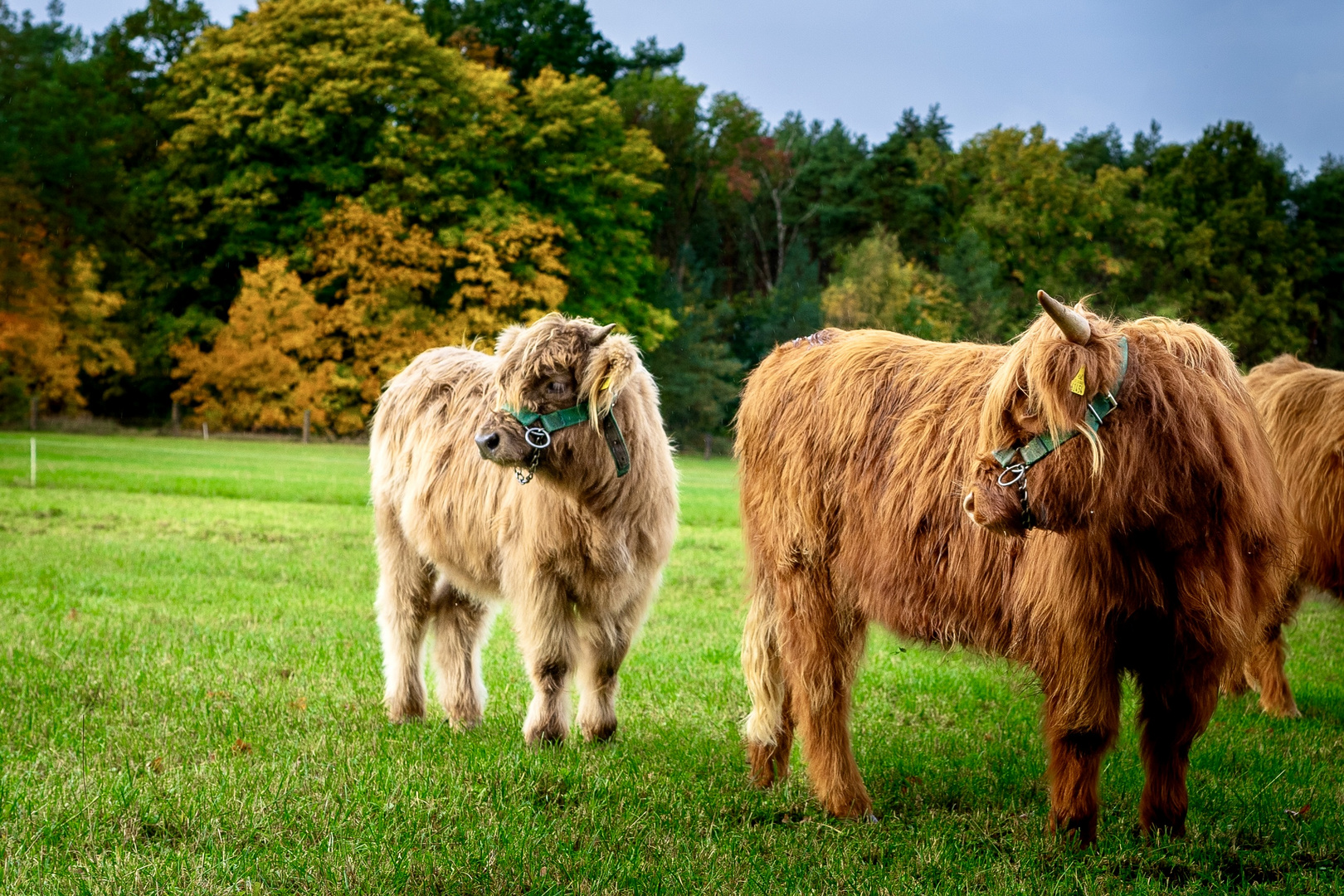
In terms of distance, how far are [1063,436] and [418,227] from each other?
38806mm

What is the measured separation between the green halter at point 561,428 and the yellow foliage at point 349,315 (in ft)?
108

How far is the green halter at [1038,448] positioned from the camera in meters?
3.68

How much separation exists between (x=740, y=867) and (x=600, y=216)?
41.0 metres

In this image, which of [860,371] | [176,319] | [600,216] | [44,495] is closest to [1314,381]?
[860,371]

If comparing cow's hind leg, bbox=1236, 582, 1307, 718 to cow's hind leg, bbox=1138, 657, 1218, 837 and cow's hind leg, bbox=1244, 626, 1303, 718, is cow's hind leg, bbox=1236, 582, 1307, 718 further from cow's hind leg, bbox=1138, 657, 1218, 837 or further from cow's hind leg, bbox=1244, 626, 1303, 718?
cow's hind leg, bbox=1138, 657, 1218, 837

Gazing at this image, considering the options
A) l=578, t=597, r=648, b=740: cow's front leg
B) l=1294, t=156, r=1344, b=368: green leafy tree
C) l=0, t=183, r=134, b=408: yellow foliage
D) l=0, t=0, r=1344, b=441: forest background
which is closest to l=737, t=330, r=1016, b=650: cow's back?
l=578, t=597, r=648, b=740: cow's front leg

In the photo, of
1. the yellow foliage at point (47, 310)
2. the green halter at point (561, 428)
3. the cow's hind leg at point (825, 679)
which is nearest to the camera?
the cow's hind leg at point (825, 679)

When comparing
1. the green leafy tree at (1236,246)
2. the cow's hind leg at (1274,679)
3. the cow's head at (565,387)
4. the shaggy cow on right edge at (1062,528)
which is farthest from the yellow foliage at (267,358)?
the shaggy cow on right edge at (1062,528)

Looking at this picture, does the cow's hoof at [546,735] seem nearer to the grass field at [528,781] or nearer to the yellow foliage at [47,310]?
the grass field at [528,781]

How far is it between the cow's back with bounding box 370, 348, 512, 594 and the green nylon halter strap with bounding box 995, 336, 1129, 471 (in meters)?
3.14

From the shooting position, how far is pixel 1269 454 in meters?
4.15

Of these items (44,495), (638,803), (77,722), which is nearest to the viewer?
(638,803)

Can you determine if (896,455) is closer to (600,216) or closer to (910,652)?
(910,652)

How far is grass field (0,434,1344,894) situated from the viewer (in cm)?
389
